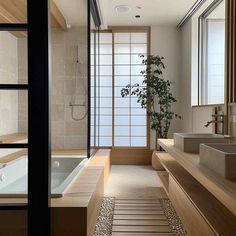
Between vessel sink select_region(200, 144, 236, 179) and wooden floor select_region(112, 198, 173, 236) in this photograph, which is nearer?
vessel sink select_region(200, 144, 236, 179)

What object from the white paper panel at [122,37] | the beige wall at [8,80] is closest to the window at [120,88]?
the white paper panel at [122,37]

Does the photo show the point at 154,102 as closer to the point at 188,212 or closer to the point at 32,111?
the point at 188,212

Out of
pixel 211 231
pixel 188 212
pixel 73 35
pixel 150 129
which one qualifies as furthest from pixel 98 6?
pixel 211 231

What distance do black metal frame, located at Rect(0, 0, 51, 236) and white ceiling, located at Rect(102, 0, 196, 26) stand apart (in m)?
2.92

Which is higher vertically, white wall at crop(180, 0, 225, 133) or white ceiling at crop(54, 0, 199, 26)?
white ceiling at crop(54, 0, 199, 26)

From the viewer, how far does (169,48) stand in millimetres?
5609

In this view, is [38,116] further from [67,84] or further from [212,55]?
[212,55]

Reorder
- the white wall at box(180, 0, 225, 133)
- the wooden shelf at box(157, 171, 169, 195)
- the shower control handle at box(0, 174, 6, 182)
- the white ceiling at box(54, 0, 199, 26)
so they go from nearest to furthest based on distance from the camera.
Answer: the shower control handle at box(0, 174, 6, 182) < the wooden shelf at box(157, 171, 169, 195) < the white ceiling at box(54, 0, 199, 26) < the white wall at box(180, 0, 225, 133)

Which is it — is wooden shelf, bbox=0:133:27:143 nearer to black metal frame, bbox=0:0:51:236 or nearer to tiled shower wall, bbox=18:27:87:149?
black metal frame, bbox=0:0:51:236

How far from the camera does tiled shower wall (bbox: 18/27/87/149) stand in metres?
4.60

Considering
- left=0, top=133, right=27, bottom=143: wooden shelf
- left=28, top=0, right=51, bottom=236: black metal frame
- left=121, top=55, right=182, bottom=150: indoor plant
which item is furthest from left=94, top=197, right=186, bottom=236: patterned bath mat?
left=121, top=55, right=182, bottom=150: indoor plant

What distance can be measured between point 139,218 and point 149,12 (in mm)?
3501

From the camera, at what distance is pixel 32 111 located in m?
1.77

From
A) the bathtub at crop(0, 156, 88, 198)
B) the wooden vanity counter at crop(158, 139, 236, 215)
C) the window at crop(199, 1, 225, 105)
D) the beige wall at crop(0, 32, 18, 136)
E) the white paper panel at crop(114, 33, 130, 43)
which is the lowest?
the bathtub at crop(0, 156, 88, 198)
